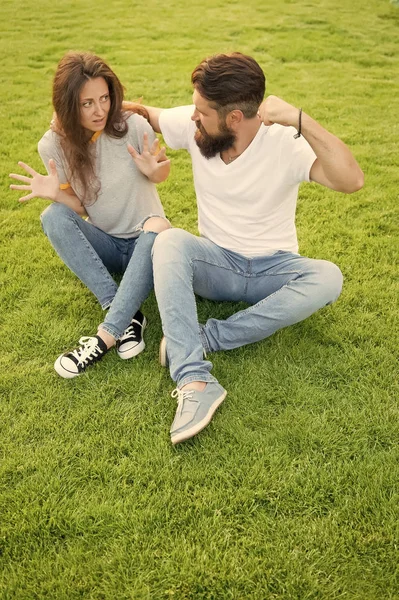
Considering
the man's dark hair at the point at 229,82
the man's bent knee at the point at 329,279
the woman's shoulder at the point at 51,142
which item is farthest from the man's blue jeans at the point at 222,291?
the woman's shoulder at the point at 51,142

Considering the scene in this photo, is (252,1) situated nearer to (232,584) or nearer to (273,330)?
(273,330)

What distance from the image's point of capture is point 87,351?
2.88 meters

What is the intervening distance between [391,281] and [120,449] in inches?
86.2

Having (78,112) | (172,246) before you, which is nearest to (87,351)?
→ (172,246)

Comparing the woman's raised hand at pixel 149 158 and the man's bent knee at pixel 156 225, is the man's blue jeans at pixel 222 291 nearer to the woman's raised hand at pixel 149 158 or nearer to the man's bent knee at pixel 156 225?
the man's bent knee at pixel 156 225

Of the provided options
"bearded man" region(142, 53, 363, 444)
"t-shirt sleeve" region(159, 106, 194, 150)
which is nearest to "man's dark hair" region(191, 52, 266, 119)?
"bearded man" region(142, 53, 363, 444)

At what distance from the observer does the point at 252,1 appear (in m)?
12.0

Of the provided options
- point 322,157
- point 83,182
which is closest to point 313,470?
point 322,157

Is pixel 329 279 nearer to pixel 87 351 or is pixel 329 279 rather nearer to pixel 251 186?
pixel 251 186

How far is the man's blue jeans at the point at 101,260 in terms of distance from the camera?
291cm

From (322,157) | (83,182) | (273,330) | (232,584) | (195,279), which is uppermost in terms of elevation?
(322,157)

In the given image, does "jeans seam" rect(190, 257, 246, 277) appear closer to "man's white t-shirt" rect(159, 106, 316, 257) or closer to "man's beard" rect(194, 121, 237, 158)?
"man's white t-shirt" rect(159, 106, 316, 257)

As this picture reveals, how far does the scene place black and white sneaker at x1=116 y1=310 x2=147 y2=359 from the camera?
116 inches

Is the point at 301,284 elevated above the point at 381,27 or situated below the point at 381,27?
below
